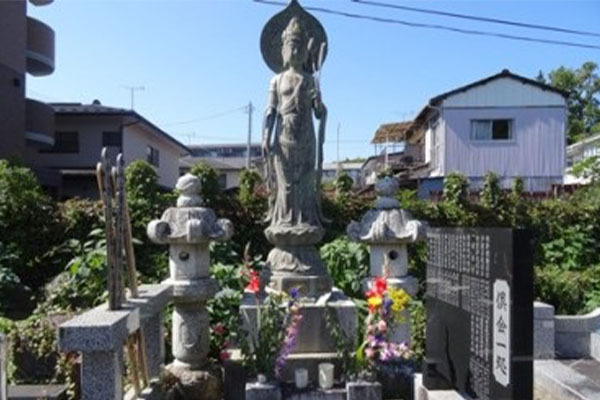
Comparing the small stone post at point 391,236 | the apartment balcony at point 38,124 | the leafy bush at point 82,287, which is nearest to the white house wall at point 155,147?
the apartment balcony at point 38,124

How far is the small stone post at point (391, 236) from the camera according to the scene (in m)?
5.88

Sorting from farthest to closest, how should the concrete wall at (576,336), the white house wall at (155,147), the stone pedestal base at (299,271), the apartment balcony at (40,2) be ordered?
1. the white house wall at (155,147)
2. the apartment balcony at (40,2)
3. the concrete wall at (576,336)
4. the stone pedestal base at (299,271)

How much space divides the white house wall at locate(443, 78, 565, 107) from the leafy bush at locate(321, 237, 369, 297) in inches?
535

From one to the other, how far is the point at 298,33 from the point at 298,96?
0.79 metres

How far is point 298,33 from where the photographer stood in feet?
19.9

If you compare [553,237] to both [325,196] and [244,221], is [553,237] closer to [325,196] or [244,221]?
[325,196]

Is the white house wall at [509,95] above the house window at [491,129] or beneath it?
above

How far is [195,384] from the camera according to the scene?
529 centimetres

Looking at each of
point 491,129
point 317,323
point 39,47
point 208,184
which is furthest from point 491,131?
point 39,47

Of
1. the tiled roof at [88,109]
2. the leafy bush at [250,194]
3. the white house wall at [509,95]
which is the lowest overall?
the leafy bush at [250,194]

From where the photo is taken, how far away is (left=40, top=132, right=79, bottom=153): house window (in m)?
20.1

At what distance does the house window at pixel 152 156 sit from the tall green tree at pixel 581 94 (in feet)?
88.0

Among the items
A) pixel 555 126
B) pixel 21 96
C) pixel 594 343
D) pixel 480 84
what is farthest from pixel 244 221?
pixel 555 126

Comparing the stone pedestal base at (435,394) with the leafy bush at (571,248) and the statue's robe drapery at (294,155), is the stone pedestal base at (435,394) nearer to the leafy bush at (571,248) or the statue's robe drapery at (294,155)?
the statue's robe drapery at (294,155)
